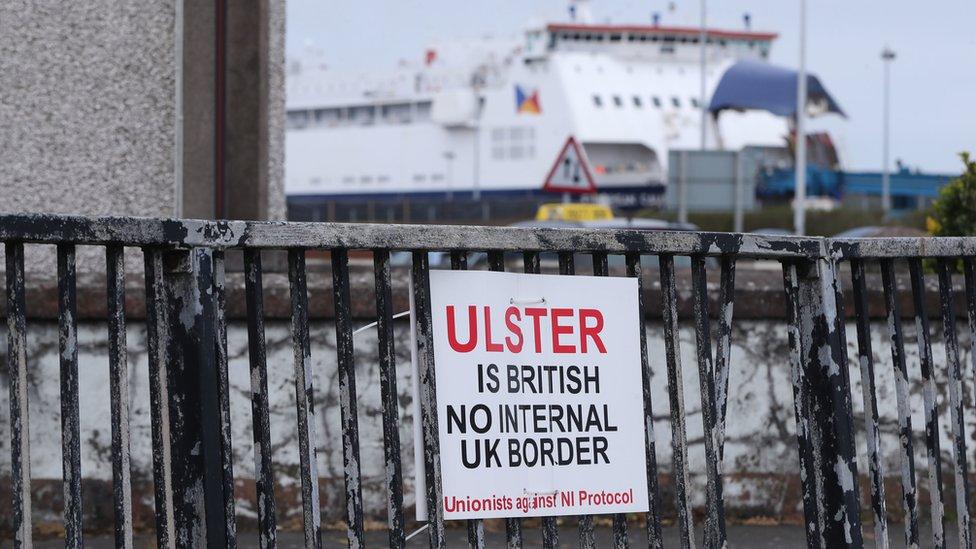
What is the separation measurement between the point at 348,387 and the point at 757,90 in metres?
42.8

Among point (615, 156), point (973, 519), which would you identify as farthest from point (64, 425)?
point (615, 156)

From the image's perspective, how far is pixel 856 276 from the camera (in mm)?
3791

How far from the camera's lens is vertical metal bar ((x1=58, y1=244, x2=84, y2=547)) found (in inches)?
112

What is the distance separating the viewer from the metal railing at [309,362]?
2863mm

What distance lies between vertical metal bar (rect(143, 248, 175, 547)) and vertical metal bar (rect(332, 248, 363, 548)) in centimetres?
36

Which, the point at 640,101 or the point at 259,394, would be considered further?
the point at 640,101

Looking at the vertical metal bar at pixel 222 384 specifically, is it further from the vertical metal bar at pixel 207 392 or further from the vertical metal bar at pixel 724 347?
the vertical metal bar at pixel 724 347

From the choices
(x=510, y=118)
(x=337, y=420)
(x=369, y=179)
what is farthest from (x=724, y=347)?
(x=369, y=179)

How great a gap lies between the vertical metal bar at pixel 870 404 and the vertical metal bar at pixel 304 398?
1.48 metres

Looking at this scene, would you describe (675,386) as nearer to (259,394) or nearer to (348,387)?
(348,387)

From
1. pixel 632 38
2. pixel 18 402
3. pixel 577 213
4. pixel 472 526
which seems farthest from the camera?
pixel 632 38

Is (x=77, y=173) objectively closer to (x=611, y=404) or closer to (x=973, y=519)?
(x=611, y=404)

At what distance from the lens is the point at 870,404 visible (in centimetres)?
374

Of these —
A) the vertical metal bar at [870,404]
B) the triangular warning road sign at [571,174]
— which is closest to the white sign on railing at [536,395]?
the vertical metal bar at [870,404]
